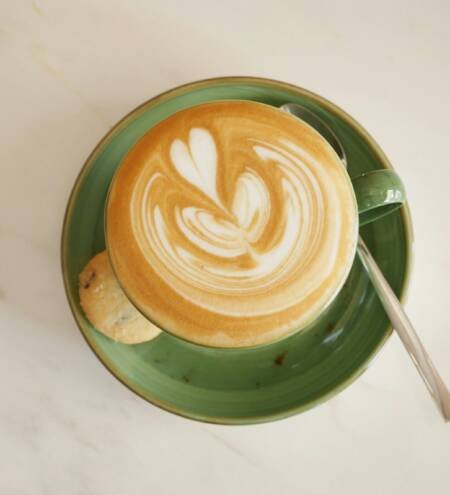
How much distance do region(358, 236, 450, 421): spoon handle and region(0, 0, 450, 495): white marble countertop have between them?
0.09 m

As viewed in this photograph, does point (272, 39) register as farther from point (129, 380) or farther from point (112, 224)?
point (129, 380)

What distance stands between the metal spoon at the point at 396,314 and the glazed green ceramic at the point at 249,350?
1 centimetres

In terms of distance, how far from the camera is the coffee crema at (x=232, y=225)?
1.99ft

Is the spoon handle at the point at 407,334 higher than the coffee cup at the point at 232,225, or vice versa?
the coffee cup at the point at 232,225

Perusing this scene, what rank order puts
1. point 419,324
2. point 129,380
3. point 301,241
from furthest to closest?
point 419,324 → point 129,380 → point 301,241

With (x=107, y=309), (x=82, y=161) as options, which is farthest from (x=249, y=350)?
(x=82, y=161)

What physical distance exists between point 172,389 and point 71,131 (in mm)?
398

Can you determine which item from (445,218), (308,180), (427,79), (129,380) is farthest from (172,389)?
(427,79)

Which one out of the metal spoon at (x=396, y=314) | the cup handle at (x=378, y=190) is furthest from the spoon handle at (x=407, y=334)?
the cup handle at (x=378, y=190)

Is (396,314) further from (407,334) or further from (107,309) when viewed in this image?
(107,309)

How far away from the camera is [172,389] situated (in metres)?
0.76

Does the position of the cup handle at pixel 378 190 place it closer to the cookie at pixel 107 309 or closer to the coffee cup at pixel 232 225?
the coffee cup at pixel 232 225

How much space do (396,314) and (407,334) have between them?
29 millimetres

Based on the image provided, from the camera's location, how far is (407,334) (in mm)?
744
